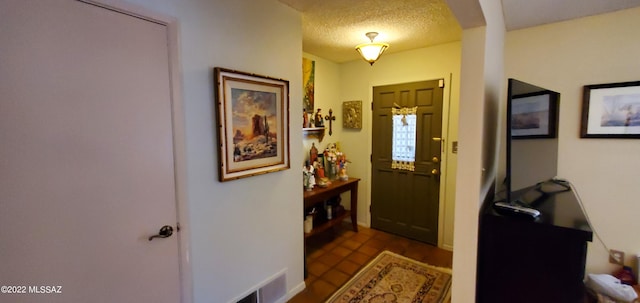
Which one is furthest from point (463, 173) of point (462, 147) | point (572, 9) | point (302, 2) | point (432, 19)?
point (572, 9)

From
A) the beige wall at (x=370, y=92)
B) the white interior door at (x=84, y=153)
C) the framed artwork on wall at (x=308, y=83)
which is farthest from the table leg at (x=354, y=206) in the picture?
the white interior door at (x=84, y=153)

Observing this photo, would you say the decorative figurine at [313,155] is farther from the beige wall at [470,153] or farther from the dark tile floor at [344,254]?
the beige wall at [470,153]

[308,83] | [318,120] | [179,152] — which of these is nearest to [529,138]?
[179,152]

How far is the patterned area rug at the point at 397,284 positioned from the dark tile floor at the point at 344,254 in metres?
0.11

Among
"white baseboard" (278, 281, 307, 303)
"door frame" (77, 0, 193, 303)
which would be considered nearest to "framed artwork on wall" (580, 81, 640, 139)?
"white baseboard" (278, 281, 307, 303)

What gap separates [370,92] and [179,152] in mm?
2603

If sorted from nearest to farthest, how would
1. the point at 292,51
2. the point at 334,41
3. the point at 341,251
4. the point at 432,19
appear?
the point at 292,51 < the point at 432,19 < the point at 334,41 < the point at 341,251

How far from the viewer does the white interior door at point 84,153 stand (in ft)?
2.96

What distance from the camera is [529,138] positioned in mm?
1513

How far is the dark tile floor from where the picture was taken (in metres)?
2.25

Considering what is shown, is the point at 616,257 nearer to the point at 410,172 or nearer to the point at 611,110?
the point at 611,110

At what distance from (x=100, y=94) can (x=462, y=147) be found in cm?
179

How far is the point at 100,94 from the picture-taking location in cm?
107

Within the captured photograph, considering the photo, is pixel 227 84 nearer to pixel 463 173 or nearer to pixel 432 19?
pixel 463 173
